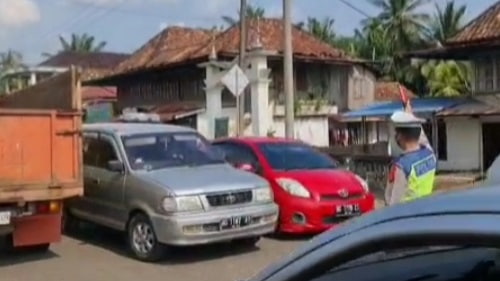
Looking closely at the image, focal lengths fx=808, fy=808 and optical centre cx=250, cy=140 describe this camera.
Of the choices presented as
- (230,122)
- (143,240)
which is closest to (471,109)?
(230,122)

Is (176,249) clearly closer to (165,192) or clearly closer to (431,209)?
(165,192)

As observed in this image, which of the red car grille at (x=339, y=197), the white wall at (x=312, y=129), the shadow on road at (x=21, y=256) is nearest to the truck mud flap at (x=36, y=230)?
the shadow on road at (x=21, y=256)

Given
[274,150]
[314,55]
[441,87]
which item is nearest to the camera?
[274,150]

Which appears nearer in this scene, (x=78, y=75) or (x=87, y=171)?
(x=78, y=75)

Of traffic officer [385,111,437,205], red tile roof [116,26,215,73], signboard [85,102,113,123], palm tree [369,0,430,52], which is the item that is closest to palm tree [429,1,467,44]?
palm tree [369,0,430,52]

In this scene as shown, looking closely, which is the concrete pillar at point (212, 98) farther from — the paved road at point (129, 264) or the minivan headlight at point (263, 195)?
the minivan headlight at point (263, 195)

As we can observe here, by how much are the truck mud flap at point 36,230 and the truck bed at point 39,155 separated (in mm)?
492

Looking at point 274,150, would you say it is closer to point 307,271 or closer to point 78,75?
point 78,75

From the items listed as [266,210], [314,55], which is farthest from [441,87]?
[266,210]

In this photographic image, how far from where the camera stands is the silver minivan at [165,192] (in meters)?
9.84

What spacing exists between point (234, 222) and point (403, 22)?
4314 cm

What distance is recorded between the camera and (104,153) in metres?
11.5

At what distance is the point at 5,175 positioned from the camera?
9.36 metres

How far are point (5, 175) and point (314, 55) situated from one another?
2538 cm
